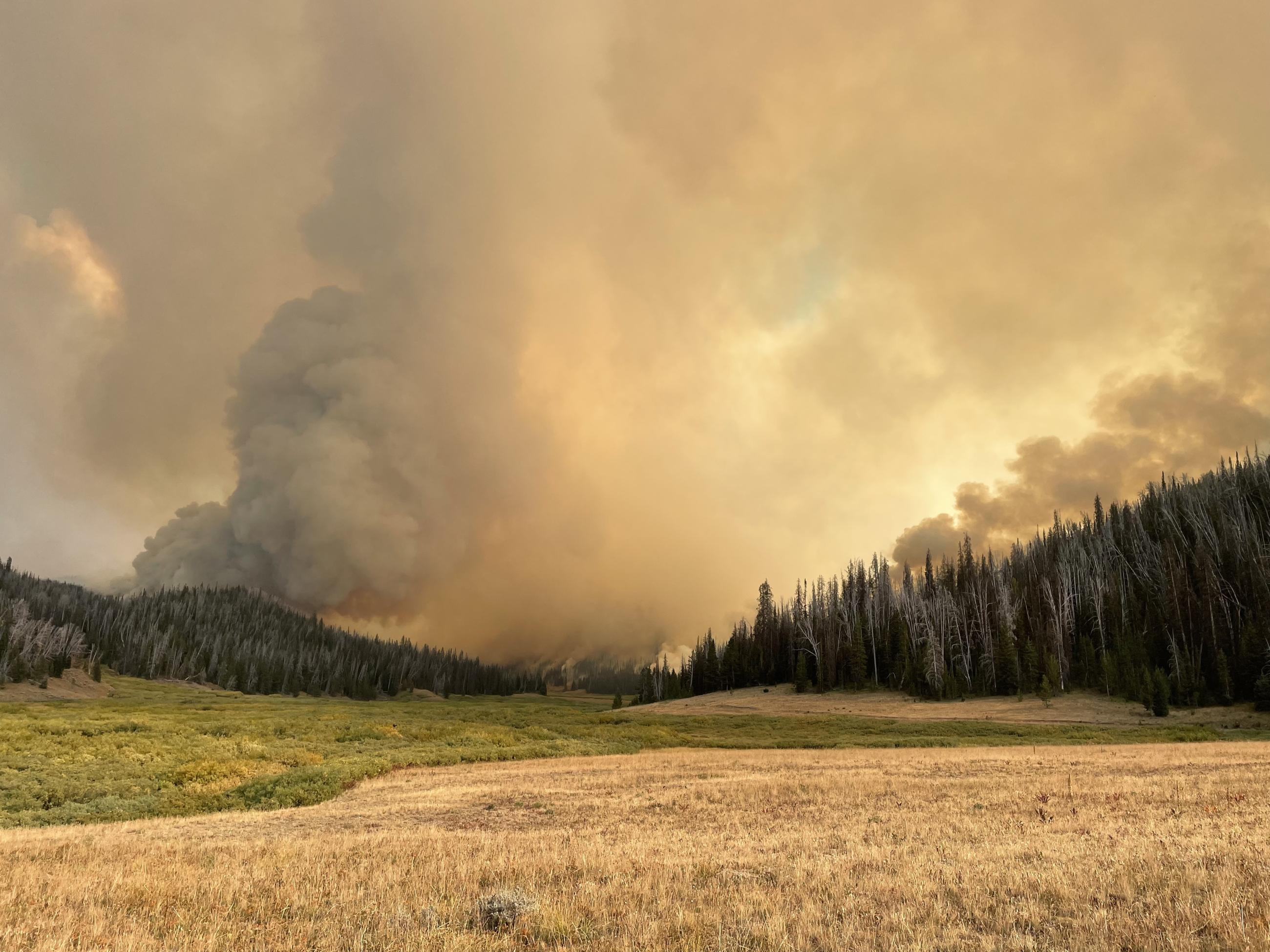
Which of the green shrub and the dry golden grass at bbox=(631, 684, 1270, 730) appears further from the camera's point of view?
the green shrub

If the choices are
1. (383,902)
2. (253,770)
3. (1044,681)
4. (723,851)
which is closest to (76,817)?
(253,770)

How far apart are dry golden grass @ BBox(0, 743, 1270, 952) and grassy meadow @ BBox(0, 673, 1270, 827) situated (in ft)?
20.5

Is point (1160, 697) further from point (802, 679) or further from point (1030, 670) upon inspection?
Answer: point (802, 679)

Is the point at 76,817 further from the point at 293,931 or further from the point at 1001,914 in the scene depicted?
the point at 1001,914

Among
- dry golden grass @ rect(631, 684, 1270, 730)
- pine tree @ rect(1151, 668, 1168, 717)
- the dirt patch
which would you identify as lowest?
the dirt patch

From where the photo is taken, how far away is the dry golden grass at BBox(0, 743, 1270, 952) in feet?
30.1

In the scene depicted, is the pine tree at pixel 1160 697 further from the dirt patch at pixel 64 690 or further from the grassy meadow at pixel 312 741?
the dirt patch at pixel 64 690

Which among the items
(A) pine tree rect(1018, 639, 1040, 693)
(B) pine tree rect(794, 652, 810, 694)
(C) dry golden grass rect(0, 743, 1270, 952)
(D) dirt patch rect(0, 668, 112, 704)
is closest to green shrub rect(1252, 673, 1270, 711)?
(A) pine tree rect(1018, 639, 1040, 693)

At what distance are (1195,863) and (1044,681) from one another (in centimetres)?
10834

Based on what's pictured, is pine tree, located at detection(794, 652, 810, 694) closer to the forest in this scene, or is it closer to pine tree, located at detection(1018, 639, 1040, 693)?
the forest

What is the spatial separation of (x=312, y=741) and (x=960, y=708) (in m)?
93.8

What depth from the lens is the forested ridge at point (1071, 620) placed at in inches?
4200

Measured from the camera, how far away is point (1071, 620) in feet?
429

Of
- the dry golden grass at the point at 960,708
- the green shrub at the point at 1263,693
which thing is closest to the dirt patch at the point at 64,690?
the dry golden grass at the point at 960,708
